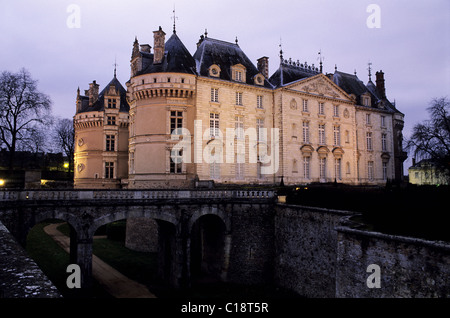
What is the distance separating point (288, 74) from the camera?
35.6 m

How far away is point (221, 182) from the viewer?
2950cm

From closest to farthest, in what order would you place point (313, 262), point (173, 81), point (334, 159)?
1. point (313, 262)
2. point (173, 81)
3. point (334, 159)

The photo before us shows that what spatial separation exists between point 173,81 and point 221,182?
10.1 m

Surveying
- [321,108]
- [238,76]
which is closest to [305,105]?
[321,108]

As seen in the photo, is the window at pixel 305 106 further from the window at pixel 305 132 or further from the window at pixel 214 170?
the window at pixel 214 170

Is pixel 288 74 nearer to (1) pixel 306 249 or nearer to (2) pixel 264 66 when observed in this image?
(2) pixel 264 66

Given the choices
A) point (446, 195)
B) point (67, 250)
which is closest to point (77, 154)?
point (67, 250)

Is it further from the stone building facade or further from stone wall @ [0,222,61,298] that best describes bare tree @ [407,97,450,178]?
stone wall @ [0,222,61,298]

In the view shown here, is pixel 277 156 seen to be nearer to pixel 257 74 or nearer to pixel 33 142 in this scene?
pixel 257 74

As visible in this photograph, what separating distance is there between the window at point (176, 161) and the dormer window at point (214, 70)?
26.4 ft

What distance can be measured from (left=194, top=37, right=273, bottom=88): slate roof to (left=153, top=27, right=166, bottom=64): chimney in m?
3.59

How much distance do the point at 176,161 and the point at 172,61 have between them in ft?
29.8

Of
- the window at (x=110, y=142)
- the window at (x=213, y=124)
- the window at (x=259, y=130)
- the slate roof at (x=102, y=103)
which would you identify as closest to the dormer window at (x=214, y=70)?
the window at (x=213, y=124)
